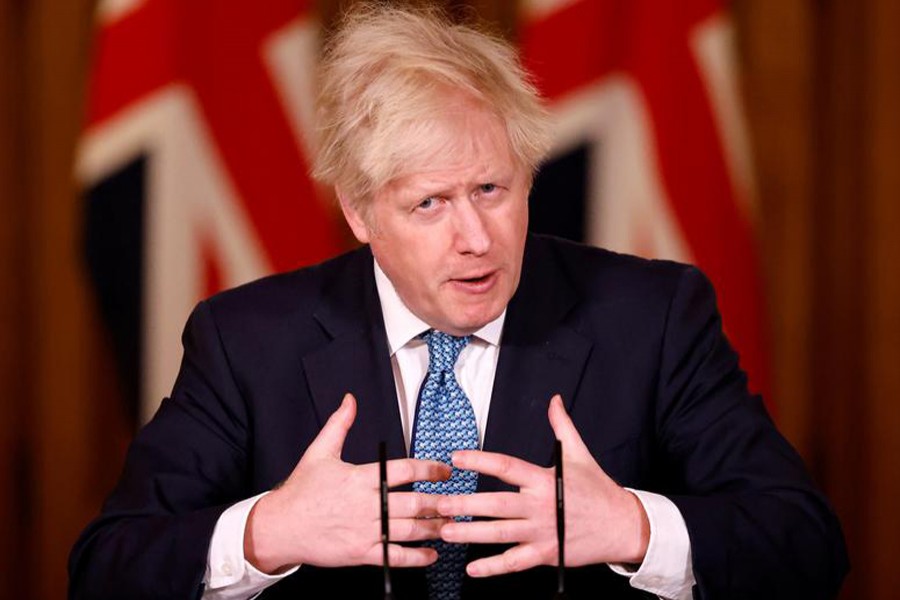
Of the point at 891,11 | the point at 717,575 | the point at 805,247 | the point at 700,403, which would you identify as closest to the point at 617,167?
the point at 805,247

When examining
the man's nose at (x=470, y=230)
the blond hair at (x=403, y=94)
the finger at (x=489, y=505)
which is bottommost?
the finger at (x=489, y=505)

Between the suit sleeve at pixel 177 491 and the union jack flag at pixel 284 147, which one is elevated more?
the union jack flag at pixel 284 147

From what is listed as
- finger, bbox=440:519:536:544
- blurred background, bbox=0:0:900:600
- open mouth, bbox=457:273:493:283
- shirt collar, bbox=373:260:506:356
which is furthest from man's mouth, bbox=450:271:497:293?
blurred background, bbox=0:0:900:600

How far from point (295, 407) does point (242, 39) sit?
1251mm

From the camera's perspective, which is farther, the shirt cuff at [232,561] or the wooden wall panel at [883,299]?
the wooden wall panel at [883,299]

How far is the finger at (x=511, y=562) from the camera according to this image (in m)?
1.60

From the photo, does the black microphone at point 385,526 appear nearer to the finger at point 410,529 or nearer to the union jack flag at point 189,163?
the finger at point 410,529

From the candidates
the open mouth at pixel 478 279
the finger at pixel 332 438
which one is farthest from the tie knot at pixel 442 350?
the finger at pixel 332 438

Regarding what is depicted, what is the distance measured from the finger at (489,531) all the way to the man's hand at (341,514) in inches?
1.8

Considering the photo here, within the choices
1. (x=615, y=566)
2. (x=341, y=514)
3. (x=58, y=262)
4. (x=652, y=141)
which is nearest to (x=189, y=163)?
(x=58, y=262)

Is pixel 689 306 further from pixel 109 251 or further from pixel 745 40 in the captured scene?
pixel 109 251

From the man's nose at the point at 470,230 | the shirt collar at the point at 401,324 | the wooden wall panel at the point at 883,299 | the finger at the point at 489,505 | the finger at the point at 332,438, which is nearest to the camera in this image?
the finger at the point at 489,505

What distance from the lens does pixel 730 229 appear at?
294 cm

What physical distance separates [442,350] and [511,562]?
48 cm
